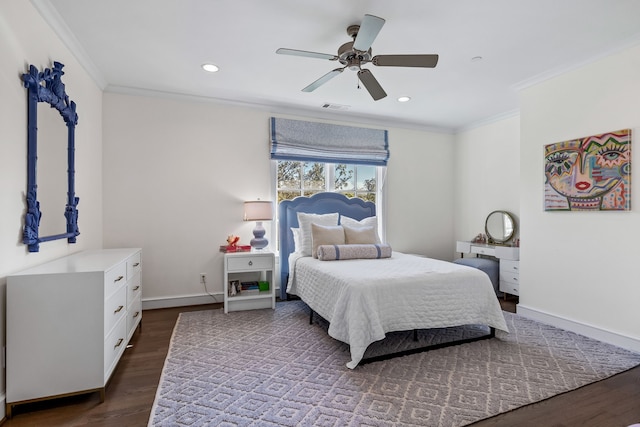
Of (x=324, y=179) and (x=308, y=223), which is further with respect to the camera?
(x=324, y=179)

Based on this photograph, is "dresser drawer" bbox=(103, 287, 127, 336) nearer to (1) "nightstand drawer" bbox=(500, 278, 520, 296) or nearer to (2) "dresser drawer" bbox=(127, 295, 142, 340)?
(2) "dresser drawer" bbox=(127, 295, 142, 340)

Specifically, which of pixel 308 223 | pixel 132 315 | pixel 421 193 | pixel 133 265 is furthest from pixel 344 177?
pixel 132 315

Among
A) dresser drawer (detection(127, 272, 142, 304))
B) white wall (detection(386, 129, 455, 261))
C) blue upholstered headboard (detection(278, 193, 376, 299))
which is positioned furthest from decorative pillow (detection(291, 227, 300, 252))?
dresser drawer (detection(127, 272, 142, 304))

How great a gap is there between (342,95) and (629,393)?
3.54 meters

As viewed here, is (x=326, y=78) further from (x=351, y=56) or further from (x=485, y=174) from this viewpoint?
(x=485, y=174)

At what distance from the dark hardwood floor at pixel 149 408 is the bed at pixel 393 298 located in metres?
0.79

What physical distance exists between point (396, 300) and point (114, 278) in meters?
2.02

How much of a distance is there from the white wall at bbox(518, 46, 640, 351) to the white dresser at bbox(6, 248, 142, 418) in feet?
12.7

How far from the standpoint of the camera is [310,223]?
3.96 metres

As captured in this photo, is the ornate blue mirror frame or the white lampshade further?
the white lampshade

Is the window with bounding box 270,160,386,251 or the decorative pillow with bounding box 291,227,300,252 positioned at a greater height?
the window with bounding box 270,160,386,251

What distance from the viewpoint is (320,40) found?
103 inches

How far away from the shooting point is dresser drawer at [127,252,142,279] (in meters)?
2.64

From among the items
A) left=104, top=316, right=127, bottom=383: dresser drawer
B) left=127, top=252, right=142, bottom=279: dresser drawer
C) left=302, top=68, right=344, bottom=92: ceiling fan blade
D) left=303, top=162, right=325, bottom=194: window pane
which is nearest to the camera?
left=104, top=316, right=127, bottom=383: dresser drawer
